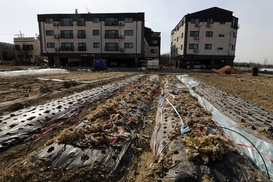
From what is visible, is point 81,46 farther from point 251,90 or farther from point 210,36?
point 251,90

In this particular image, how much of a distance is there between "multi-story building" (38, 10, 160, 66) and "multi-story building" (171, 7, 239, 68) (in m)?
10.0

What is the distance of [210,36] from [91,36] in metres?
25.8

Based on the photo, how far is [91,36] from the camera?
114 ft

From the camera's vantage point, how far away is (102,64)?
90.6 feet

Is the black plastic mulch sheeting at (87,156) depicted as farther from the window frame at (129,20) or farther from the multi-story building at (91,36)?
the window frame at (129,20)

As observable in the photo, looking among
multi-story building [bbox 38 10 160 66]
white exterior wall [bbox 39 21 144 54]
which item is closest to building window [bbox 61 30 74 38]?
multi-story building [bbox 38 10 160 66]

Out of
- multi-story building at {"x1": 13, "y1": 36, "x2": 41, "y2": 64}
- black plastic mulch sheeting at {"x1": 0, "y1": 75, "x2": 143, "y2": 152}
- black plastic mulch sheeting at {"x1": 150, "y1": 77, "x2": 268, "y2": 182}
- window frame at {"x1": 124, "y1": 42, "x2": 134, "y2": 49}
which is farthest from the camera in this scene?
multi-story building at {"x1": 13, "y1": 36, "x2": 41, "y2": 64}

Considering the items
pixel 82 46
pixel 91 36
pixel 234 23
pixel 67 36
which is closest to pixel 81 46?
pixel 82 46

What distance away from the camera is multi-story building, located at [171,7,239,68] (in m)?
33.5

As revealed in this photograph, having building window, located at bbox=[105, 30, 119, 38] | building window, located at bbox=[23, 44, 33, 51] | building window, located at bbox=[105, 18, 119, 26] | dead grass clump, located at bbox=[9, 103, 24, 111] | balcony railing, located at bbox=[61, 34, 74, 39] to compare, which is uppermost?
building window, located at bbox=[105, 18, 119, 26]

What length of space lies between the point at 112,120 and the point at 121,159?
4.87ft

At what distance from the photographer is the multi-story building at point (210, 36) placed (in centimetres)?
3347

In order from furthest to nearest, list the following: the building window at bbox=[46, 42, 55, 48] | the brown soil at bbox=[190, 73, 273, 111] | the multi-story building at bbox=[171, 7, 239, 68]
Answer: the building window at bbox=[46, 42, 55, 48] → the multi-story building at bbox=[171, 7, 239, 68] → the brown soil at bbox=[190, 73, 273, 111]

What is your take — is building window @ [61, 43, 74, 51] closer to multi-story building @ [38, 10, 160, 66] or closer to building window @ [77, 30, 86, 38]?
multi-story building @ [38, 10, 160, 66]
